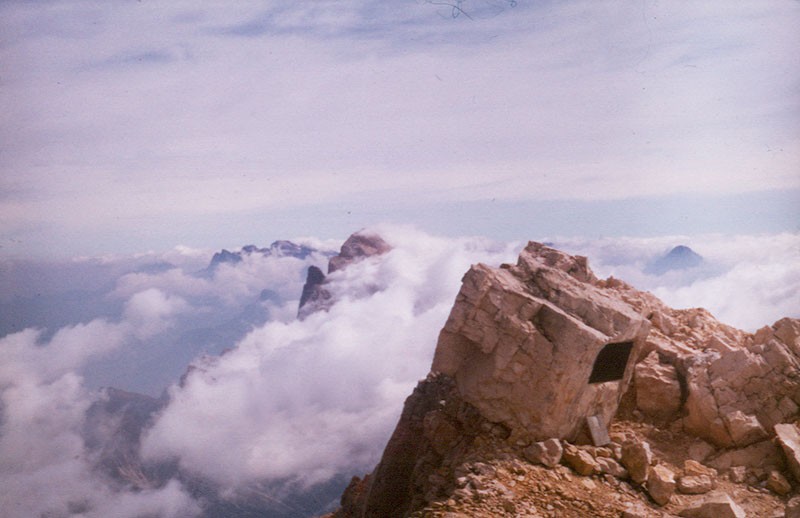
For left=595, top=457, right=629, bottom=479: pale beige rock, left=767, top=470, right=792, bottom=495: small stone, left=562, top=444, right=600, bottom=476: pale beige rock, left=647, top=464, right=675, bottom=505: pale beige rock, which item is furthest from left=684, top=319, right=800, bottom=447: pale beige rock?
left=562, top=444, right=600, bottom=476: pale beige rock

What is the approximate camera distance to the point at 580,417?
46.5 feet

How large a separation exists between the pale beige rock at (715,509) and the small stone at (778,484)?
2099 millimetres

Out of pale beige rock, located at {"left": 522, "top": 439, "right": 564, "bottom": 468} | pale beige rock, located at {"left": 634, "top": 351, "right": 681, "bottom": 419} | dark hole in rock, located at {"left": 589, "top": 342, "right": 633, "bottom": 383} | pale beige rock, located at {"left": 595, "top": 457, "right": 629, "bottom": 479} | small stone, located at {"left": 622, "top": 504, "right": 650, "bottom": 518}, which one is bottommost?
small stone, located at {"left": 622, "top": 504, "right": 650, "bottom": 518}

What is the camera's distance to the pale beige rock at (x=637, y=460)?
41.1 ft

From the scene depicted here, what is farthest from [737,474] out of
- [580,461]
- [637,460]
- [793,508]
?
[580,461]

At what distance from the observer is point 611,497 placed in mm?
11859

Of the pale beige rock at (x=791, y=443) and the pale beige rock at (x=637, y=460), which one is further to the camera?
the pale beige rock at (x=791, y=443)

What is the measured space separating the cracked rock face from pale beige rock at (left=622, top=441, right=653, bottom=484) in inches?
61.3

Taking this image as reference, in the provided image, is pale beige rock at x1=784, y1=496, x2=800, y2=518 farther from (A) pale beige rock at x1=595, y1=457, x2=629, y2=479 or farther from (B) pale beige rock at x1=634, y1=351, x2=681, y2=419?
(B) pale beige rock at x1=634, y1=351, x2=681, y2=419

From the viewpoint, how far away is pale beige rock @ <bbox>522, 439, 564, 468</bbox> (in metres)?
12.8

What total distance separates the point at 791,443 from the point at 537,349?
7.24m

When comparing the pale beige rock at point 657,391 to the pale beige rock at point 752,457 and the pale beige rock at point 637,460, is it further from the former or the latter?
the pale beige rock at point 637,460

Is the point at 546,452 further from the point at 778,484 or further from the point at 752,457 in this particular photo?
the point at 752,457

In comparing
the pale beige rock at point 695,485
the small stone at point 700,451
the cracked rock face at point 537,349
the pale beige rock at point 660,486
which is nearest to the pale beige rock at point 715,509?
the pale beige rock at point 660,486
